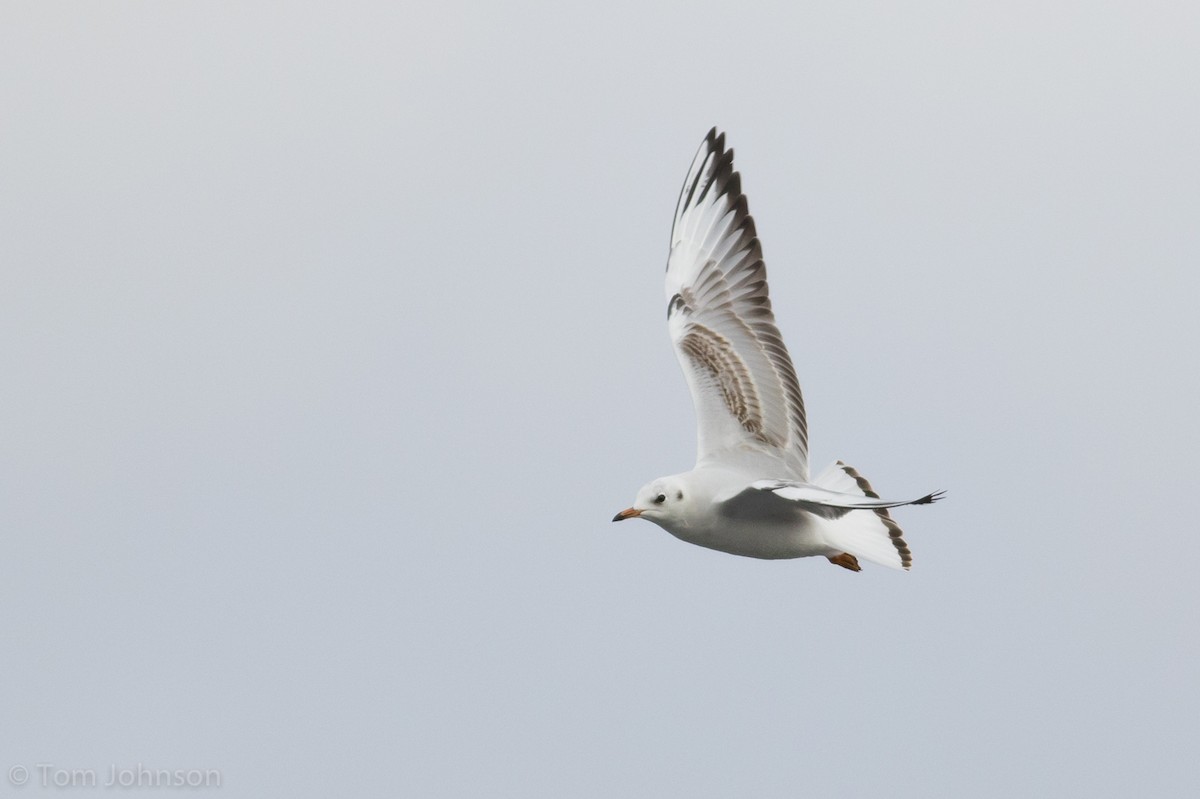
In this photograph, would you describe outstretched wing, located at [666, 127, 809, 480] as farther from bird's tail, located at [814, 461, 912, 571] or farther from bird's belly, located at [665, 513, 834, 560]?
bird's belly, located at [665, 513, 834, 560]

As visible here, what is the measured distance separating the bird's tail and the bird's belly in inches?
6.0

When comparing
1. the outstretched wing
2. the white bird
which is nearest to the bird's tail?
the white bird

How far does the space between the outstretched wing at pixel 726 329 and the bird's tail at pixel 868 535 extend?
0.77 metres

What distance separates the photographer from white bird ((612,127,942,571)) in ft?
43.6

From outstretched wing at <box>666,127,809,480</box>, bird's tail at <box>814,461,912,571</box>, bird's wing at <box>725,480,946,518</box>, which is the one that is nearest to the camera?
bird's wing at <box>725,480,946,518</box>

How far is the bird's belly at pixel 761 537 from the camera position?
527 inches

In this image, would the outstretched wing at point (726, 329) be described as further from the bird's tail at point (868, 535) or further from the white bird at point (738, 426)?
the bird's tail at point (868, 535)

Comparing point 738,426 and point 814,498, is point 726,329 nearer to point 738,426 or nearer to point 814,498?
point 738,426

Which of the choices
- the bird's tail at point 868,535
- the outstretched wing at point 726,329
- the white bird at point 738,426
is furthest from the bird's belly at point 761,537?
the outstretched wing at point 726,329

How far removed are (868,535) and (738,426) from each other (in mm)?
1551

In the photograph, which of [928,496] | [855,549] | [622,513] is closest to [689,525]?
[622,513]

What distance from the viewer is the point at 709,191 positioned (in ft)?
56.1

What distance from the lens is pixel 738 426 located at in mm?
14812

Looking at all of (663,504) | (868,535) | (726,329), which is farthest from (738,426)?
(663,504)
